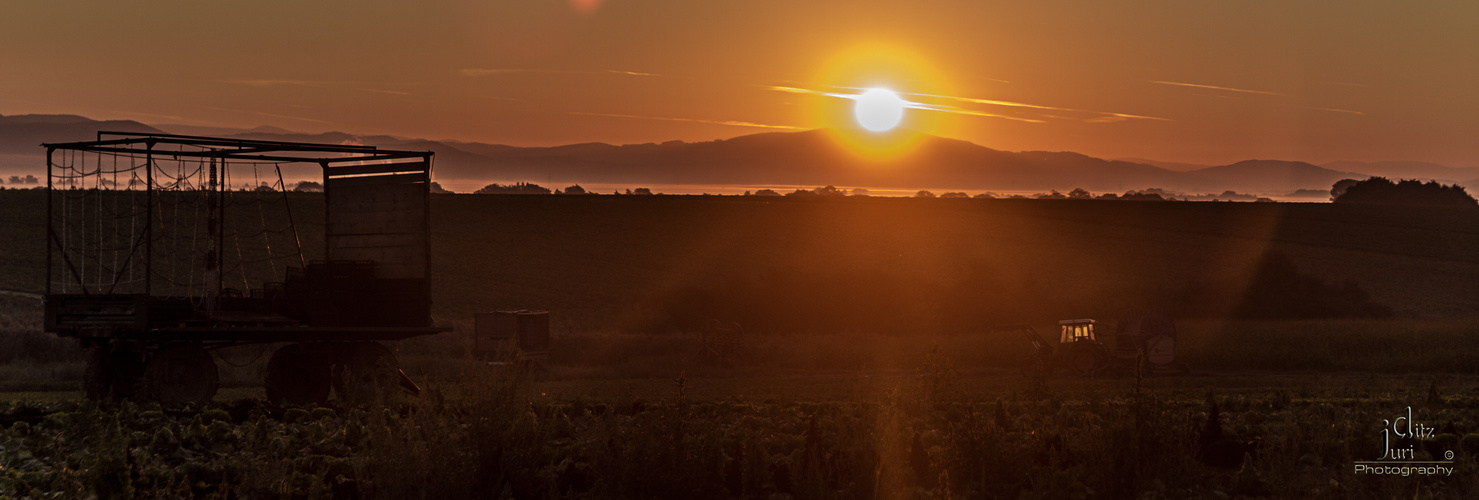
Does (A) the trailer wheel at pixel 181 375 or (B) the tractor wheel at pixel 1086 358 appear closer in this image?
(A) the trailer wheel at pixel 181 375

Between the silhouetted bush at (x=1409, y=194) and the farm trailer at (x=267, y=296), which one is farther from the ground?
the silhouetted bush at (x=1409, y=194)

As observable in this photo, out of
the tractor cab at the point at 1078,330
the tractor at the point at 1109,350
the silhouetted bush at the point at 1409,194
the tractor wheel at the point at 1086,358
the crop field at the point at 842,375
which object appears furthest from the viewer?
the silhouetted bush at the point at 1409,194

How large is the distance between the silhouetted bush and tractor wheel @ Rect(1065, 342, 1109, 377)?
326ft

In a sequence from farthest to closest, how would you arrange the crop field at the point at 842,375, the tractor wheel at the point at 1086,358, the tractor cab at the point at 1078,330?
the tractor cab at the point at 1078,330 → the tractor wheel at the point at 1086,358 → the crop field at the point at 842,375

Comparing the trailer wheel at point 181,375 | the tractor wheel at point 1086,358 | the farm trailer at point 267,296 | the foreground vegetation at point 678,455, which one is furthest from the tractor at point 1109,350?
the trailer wheel at point 181,375

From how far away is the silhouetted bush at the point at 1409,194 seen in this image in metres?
116

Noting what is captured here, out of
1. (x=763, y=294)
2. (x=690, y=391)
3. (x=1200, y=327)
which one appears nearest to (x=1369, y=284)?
(x=1200, y=327)

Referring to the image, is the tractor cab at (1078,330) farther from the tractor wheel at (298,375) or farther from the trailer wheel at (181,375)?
the trailer wheel at (181,375)

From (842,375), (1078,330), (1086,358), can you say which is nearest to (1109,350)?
(1078,330)

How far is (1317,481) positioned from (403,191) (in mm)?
13755

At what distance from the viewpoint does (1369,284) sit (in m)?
67.0

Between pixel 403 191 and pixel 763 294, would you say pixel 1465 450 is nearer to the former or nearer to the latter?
pixel 403 191

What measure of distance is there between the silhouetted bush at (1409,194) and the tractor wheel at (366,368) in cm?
11984

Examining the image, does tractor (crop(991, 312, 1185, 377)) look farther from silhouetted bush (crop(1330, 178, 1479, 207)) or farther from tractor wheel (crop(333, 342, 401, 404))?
silhouetted bush (crop(1330, 178, 1479, 207))
